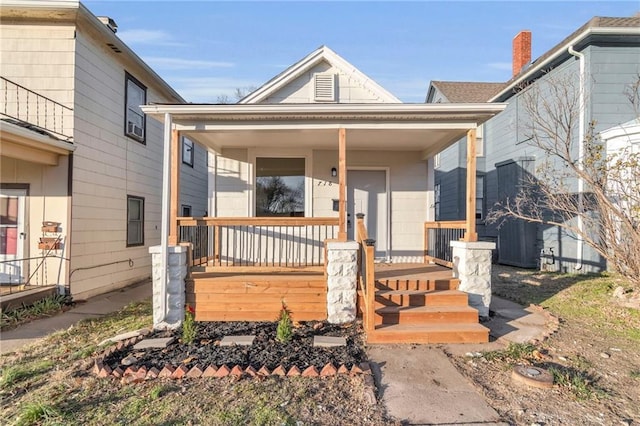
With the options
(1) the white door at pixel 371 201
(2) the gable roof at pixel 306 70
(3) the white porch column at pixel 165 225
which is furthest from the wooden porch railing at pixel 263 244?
(2) the gable roof at pixel 306 70

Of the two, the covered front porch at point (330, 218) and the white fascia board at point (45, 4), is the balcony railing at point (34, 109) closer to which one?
the white fascia board at point (45, 4)

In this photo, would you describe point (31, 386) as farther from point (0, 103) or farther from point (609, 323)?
point (609, 323)

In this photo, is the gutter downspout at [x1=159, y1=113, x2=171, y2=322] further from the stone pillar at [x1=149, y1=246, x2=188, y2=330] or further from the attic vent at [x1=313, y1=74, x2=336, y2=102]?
the attic vent at [x1=313, y1=74, x2=336, y2=102]

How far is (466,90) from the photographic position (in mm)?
14234

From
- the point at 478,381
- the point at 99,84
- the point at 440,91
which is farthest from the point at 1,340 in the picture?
the point at 440,91

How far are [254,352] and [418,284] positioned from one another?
8.49 ft

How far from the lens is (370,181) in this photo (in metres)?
7.38

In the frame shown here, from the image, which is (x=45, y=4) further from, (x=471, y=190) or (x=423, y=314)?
(x=423, y=314)

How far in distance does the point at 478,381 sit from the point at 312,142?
187 inches

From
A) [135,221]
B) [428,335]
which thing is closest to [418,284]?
[428,335]

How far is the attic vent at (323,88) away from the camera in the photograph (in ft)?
24.5

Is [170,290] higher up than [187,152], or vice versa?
[187,152]

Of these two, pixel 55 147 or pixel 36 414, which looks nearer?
pixel 36 414

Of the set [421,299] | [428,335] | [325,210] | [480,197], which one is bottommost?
[428,335]
